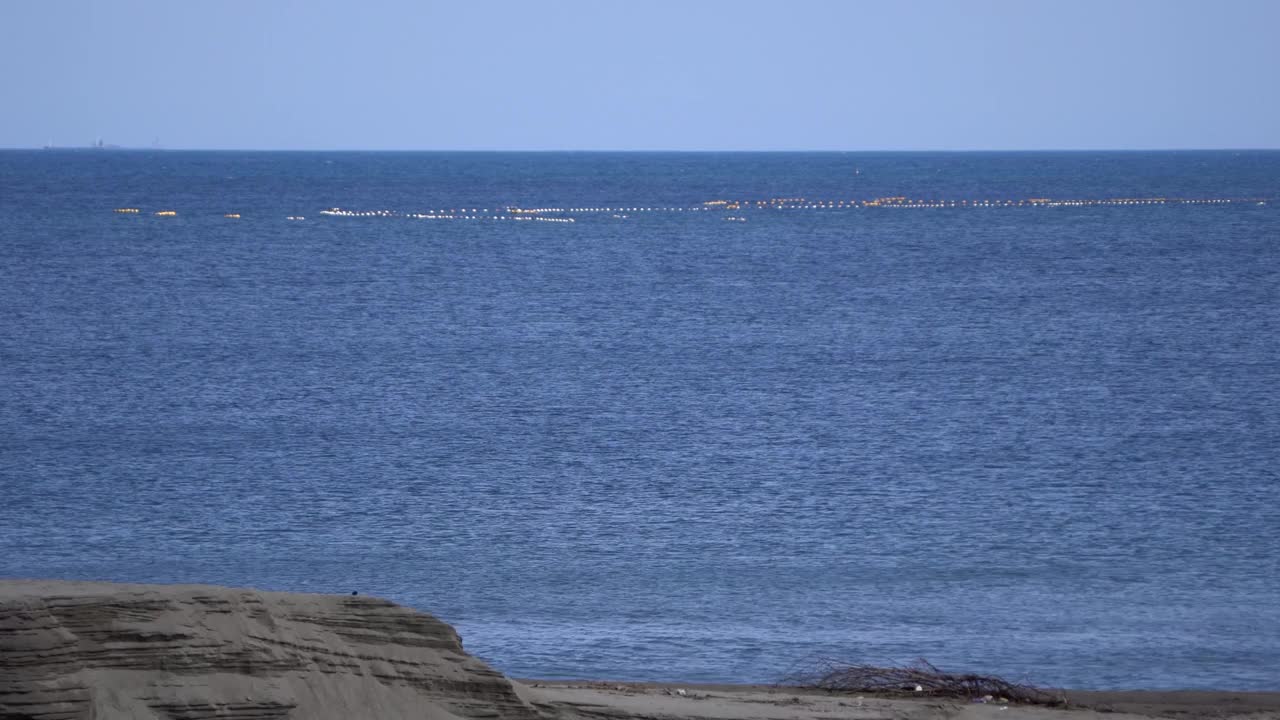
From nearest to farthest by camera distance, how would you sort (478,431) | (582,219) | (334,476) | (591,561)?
(591,561)
(334,476)
(478,431)
(582,219)

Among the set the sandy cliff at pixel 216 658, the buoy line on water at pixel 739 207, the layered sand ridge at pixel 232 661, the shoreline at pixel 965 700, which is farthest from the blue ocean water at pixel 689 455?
the buoy line on water at pixel 739 207

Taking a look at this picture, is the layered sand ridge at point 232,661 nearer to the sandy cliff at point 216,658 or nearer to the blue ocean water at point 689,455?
the sandy cliff at point 216,658

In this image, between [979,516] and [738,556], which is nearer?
[738,556]

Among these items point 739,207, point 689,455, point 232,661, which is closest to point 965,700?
point 232,661

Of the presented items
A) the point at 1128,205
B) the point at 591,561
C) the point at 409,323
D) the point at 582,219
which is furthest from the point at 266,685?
the point at 1128,205

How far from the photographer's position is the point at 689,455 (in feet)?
106

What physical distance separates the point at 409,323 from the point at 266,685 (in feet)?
157

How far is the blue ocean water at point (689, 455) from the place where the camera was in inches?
825

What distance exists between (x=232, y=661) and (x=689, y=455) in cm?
2360

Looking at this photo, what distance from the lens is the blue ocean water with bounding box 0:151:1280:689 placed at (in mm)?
20953

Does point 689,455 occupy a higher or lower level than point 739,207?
lower

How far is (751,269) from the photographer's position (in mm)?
79375

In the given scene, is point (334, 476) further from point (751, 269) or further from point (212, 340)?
point (751, 269)

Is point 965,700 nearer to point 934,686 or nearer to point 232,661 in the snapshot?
point 934,686
